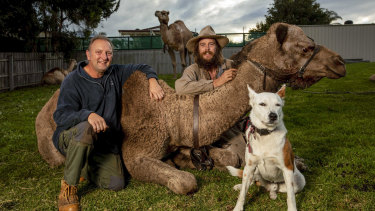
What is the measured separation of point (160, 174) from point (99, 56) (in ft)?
5.26

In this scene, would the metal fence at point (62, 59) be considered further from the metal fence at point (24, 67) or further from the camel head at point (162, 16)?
the camel head at point (162, 16)

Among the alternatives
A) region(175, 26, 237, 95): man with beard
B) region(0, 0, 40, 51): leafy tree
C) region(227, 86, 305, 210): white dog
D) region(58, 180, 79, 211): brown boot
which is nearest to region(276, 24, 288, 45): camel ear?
region(227, 86, 305, 210): white dog

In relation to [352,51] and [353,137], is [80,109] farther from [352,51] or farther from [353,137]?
[352,51]

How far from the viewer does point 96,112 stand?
13.6ft

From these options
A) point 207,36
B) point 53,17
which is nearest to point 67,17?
point 53,17

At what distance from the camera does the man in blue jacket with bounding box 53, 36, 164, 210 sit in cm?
365

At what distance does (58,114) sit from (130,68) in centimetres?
120

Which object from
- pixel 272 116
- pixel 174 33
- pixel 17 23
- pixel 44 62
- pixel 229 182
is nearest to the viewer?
pixel 272 116

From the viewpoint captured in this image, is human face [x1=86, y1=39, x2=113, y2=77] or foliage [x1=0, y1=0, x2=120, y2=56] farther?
foliage [x1=0, y1=0, x2=120, y2=56]

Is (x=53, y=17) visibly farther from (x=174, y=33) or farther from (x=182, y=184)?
(x=182, y=184)

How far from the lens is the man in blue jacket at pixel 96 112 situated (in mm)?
3652

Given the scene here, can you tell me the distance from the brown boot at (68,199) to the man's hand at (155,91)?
143 centimetres

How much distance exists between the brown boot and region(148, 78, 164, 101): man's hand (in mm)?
1428

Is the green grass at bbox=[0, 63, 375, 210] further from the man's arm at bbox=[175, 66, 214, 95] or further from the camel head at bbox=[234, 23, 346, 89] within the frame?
the camel head at bbox=[234, 23, 346, 89]
